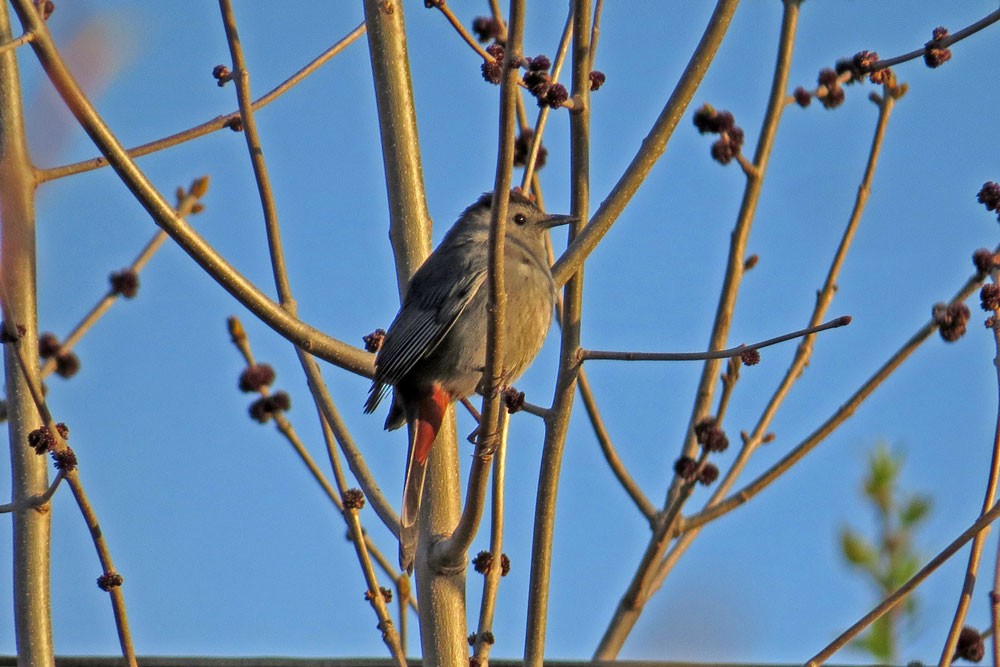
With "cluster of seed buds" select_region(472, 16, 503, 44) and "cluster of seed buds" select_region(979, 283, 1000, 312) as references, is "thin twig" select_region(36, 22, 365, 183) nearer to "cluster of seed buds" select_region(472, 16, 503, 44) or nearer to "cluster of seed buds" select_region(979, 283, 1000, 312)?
"cluster of seed buds" select_region(472, 16, 503, 44)

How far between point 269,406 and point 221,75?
45.5 inches

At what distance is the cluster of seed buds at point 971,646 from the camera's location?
3590mm

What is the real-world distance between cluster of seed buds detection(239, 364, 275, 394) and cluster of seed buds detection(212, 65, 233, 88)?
3.15 feet

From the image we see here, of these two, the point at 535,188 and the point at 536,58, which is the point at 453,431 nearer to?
the point at 535,188

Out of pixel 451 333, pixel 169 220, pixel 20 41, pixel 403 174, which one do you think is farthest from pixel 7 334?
pixel 451 333

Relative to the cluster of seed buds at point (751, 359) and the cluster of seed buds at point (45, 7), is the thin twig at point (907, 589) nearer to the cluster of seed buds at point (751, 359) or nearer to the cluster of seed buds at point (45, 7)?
the cluster of seed buds at point (751, 359)

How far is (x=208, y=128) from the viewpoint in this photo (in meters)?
4.56

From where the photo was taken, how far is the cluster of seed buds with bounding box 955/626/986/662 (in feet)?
11.8

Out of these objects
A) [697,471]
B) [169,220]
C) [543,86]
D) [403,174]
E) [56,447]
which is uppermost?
[403,174]

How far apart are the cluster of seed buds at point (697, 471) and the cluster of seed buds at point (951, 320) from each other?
2.87 ft

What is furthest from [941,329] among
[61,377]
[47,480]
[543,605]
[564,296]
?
[61,377]

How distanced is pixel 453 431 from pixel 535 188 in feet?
3.08

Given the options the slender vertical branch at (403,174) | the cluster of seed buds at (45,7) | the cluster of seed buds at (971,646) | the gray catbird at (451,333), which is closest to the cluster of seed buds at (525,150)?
the gray catbird at (451,333)

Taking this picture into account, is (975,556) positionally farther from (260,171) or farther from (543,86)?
(260,171)
